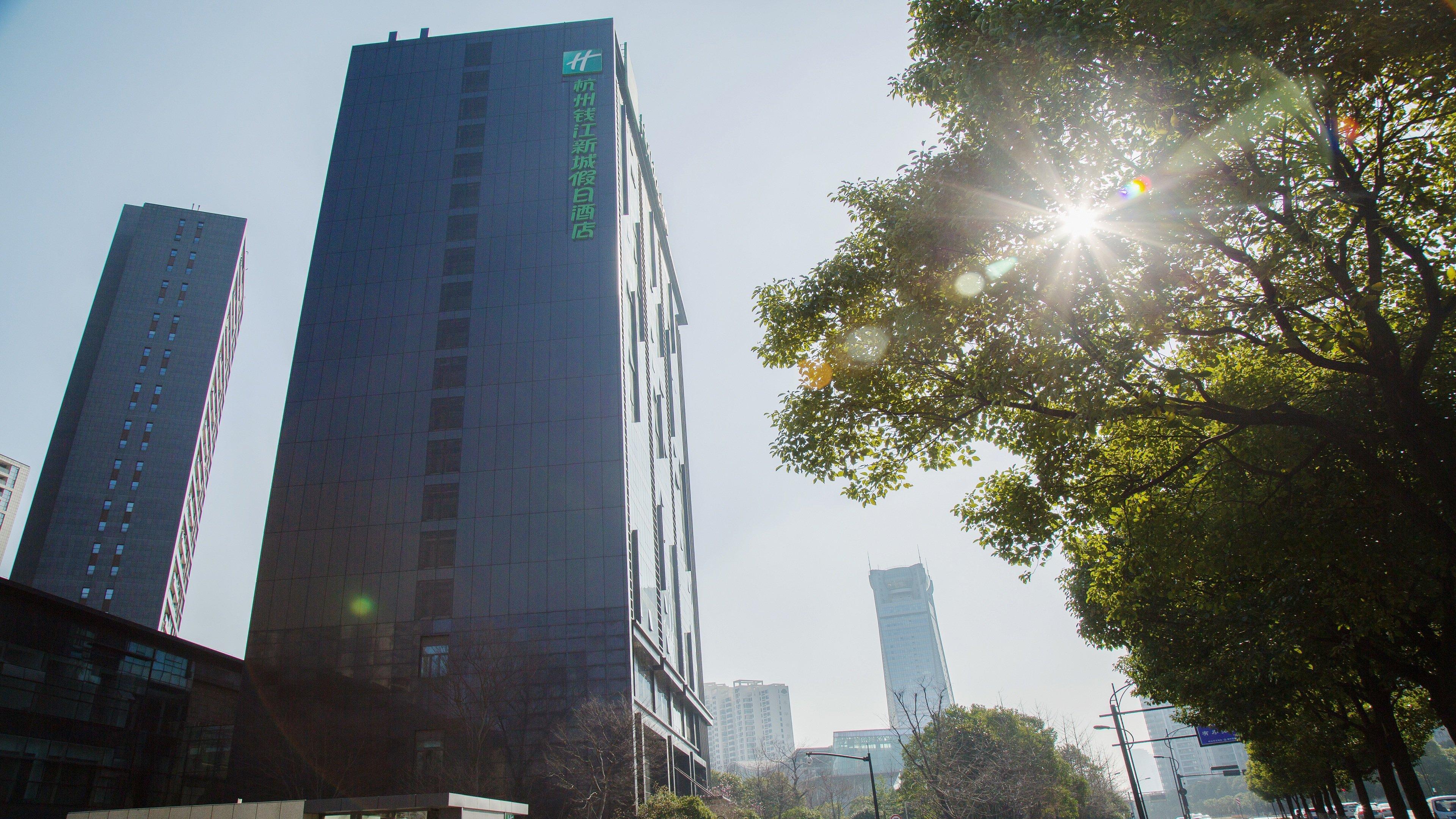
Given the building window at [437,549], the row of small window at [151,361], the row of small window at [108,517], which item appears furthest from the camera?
the row of small window at [151,361]

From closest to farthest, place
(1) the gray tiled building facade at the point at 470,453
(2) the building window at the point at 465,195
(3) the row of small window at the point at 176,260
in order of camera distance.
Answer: (1) the gray tiled building facade at the point at 470,453 < (2) the building window at the point at 465,195 < (3) the row of small window at the point at 176,260

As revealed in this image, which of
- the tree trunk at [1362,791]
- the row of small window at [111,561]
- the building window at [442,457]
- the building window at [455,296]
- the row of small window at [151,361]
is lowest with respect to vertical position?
the tree trunk at [1362,791]

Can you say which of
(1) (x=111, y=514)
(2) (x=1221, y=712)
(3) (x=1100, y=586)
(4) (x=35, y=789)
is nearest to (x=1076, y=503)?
(3) (x=1100, y=586)

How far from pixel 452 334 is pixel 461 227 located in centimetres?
883

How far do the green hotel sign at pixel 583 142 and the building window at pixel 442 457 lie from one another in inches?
664

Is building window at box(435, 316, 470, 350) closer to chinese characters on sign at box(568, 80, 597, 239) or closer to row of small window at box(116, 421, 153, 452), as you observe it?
chinese characters on sign at box(568, 80, 597, 239)

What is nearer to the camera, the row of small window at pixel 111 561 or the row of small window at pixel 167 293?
the row of small window at pixel 111 561

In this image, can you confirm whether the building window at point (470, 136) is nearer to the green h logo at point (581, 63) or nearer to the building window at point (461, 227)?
the building window at point (461, 227)

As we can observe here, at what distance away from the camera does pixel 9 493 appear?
3853 inches

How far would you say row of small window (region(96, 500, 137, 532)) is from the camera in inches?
3654

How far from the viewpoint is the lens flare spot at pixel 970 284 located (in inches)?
396

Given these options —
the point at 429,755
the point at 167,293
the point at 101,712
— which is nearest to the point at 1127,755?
the point at 429,755

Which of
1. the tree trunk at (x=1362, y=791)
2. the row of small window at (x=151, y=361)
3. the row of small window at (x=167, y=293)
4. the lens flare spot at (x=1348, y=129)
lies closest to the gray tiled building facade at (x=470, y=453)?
the tree trunk at (x=1362, y=791)

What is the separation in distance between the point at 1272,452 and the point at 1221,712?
49.8 ft
